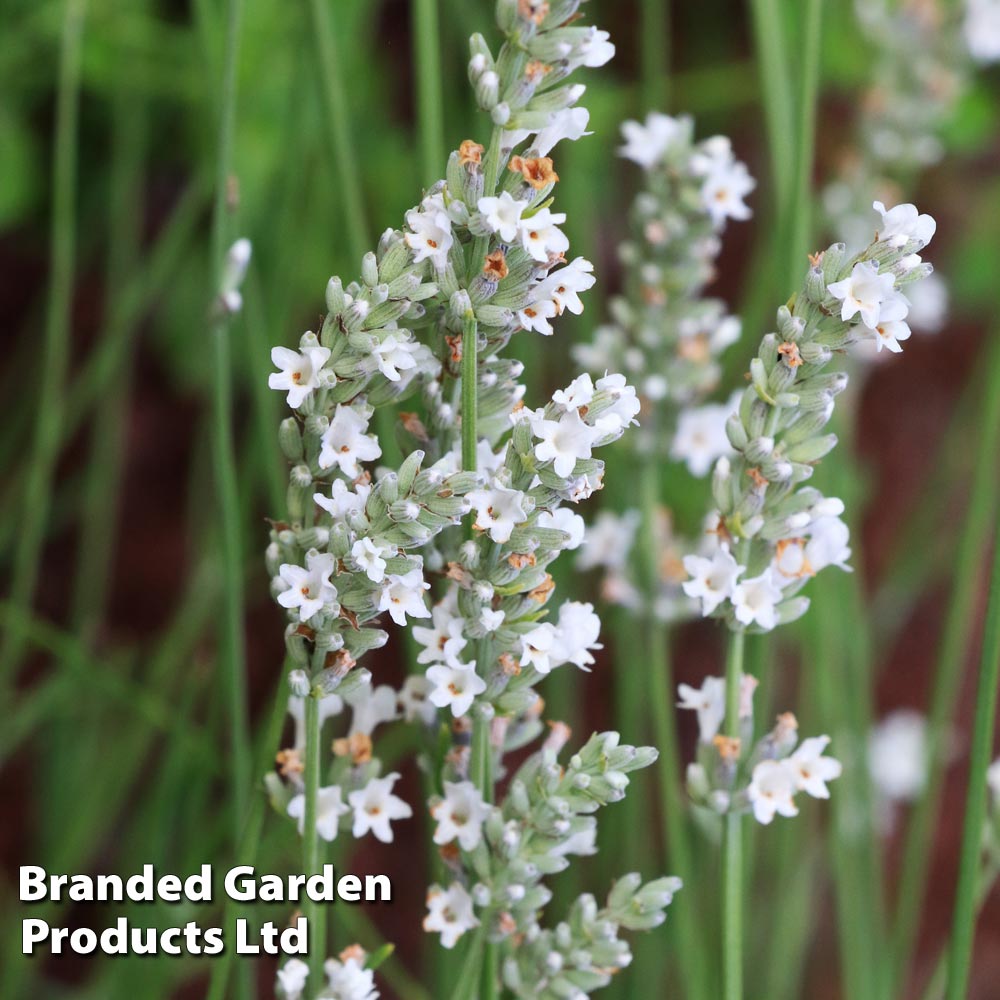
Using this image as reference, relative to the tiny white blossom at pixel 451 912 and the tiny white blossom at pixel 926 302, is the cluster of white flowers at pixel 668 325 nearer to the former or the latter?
the tiny white blossom at pixel 451 912

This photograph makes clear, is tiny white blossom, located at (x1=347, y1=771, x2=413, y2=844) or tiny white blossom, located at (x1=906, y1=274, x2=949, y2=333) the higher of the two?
tiny white blossom, located at (x1=906, y1=274, x2=949, y2=333)

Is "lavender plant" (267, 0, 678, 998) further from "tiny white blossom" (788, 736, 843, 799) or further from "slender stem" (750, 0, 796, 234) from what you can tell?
"slender stem" (750, 0, 796, 234)

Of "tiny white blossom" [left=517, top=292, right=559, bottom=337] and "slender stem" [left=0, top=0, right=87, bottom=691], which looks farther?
"slender stem" [left=0, top=0, right=87, bottom=691]

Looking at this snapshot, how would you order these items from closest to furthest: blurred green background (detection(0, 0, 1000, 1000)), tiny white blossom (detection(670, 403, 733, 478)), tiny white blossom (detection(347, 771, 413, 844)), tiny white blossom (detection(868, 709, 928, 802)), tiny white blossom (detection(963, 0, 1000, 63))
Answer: tiny white blossom (detection(347, 771, 413, 844))
tiny white blossom (detection(670, 403, 733, 478))
blurred green background (detection(0, 0, 1000, 1000))
tiny white blossom (detection(963, 0, 1000, 63))
tiny white blossom (detection(868, 709, 928, 802))

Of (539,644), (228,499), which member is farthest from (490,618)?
(228,499)

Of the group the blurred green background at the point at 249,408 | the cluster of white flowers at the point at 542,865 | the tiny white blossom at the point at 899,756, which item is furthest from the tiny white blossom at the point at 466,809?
the tiny white blossom at the point at 899,756

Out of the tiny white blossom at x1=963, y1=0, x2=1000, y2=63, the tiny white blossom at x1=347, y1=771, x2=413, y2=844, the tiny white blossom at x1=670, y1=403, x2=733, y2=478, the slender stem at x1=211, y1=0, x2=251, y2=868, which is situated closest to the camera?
the tiny white blossom at x1=347, y1=771, x2=413, y2=844

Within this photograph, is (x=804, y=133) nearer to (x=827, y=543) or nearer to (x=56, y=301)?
(x=827, y=543)

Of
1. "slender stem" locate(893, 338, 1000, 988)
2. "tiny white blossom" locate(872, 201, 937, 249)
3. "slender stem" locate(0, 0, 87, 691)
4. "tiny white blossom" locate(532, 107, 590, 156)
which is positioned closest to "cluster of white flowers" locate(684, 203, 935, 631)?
"tiny white blossom" locate(872, 201, 937, 249)
